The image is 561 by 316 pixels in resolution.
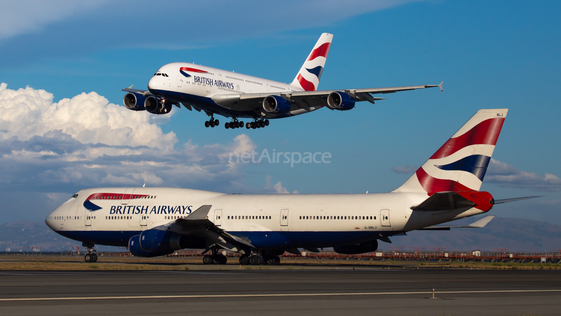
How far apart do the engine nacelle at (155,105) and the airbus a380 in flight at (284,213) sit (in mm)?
6103

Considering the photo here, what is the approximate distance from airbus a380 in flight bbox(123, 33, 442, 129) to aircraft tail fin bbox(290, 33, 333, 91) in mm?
11511

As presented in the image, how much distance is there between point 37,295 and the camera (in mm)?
15305

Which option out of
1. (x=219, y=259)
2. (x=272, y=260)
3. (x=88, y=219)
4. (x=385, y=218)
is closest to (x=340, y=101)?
(x=385, y=218)

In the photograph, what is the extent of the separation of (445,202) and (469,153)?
116 inches

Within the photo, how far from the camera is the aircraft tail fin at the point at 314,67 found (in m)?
51.0

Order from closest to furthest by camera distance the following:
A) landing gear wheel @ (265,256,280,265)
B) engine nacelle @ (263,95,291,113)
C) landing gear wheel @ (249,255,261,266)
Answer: engine nacelle @ (263,95,291,113) < landing gear wheel @ (249,255,261,266) < landing gear wheel @ (265,256,280,265)

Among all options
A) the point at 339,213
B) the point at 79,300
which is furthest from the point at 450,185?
the point at 79,300

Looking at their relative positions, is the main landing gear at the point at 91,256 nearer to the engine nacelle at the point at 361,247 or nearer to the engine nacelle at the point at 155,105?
the engine nacelle at the point at 155,105

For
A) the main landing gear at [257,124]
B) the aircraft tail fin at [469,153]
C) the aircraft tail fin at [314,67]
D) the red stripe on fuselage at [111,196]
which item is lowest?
the red stripe on fuselage at [111,196]

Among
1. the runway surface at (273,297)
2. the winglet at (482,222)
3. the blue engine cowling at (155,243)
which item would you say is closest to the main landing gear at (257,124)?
the blue engine cowling at (155,243)

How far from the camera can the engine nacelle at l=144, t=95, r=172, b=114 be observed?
Answer: 35.9m

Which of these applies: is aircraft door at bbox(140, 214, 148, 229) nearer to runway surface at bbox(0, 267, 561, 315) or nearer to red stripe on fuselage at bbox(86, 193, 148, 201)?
red stripe on fuselage at bbox(86, 193, 148, 201)

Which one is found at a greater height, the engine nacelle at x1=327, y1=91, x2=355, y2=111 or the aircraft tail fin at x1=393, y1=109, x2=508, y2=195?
the engine nacelle at x1=327, y1=91, x2=355, y2=111

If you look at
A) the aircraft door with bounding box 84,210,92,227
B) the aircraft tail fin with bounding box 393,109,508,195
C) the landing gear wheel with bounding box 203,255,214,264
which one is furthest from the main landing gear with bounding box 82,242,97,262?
the aircraft tail fin with bounding box 393,109,508,195
